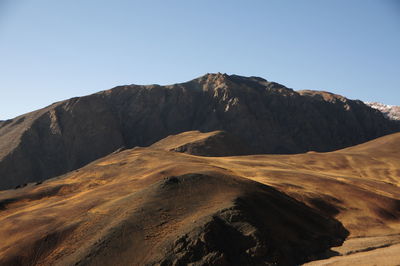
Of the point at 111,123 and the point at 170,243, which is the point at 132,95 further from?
the point at 170,243

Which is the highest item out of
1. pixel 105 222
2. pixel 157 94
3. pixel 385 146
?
pixel 157 94

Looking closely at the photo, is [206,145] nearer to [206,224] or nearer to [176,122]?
[176,122]

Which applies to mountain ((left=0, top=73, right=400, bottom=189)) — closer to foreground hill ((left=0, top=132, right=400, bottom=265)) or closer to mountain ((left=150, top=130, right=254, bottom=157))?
mountain ((left=150, top=130, right=254, bottom=157))

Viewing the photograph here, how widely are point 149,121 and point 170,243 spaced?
99138 mm

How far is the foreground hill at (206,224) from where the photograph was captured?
26875 mm

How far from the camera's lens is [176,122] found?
126312 mm

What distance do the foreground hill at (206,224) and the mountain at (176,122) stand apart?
63.6 metres

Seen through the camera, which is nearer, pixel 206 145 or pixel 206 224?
pixel 206 224

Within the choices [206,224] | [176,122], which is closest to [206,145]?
[176,122]

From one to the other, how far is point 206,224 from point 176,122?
325 ft

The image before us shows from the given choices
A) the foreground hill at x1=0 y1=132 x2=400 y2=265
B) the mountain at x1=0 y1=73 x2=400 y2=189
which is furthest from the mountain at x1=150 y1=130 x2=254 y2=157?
the foreground hill at x1=0 y1=132 x2=400 y2=265

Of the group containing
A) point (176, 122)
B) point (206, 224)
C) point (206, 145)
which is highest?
point (176, 122)

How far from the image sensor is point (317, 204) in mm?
39844

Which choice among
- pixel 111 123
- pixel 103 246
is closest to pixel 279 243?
pixel 103 246
